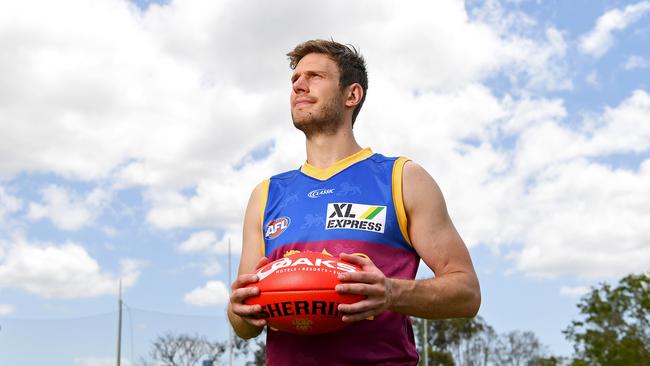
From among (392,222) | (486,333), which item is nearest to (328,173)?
(392,222)

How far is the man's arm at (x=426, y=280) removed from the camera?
263 cm

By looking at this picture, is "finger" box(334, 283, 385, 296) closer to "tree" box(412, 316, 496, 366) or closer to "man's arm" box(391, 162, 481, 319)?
"man's arm" box(391, 162, 481, 319)

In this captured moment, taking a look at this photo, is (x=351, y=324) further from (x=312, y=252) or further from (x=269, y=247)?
(x=269, y=247)

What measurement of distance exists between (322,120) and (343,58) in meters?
0.42

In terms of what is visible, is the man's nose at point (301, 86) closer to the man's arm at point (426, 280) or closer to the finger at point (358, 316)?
the man's arm at point (426, 280)

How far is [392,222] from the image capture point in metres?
3.18

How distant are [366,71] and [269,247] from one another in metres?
1.20

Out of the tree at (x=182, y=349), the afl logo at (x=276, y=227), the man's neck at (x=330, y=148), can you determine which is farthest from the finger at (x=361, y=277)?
the tree at (x=182, y=349)

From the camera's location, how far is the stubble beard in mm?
3551

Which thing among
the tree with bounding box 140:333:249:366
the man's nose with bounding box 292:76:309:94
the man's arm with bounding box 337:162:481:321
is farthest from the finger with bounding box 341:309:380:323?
the tree with bounding box 140:333:249:366

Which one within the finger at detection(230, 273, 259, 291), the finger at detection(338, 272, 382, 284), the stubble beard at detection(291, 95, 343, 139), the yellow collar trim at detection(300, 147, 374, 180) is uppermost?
the stubble beard at detection(291, 95, 343, 139)

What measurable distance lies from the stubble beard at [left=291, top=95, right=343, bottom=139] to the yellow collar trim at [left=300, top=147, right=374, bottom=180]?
179 mm

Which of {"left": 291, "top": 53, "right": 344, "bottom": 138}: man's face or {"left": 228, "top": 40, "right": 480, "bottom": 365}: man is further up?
{"left": 291, "top": 53, "right": 344, "bottom": 138}: man's face

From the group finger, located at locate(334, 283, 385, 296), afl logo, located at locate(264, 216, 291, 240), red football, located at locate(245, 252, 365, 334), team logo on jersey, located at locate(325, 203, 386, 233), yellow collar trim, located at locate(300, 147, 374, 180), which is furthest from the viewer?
yellow collar trim, located at locate(300, 147, 374, 180)
